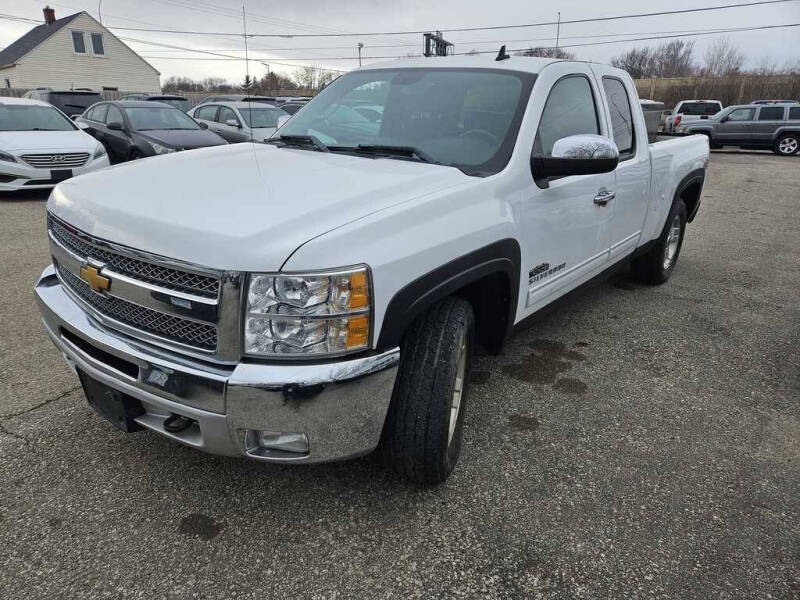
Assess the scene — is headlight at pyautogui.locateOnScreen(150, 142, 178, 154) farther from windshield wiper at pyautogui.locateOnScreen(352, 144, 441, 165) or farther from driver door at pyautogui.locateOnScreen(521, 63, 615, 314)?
driver door at pyautogui.locateOnScreen(521, 63, 615, 314)

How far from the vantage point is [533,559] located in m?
2.13

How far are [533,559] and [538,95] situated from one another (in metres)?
2.21

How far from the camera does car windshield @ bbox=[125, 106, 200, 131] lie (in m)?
10.0

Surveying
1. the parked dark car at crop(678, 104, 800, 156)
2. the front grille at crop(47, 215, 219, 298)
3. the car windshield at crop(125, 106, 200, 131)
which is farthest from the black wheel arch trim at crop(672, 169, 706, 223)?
the parked dark car at crop(678, 104, 800, 156)

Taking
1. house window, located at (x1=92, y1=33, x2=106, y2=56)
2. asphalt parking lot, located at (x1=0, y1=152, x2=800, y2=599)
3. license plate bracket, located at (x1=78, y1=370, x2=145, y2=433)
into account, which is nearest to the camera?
asphalt parking lot, located at (x1=0, y1=152, x2=800, y2=599)

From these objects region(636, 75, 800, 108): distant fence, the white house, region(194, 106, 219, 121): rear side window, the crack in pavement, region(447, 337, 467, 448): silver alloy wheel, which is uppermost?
the white house

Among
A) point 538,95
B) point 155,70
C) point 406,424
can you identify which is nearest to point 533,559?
point 406,424

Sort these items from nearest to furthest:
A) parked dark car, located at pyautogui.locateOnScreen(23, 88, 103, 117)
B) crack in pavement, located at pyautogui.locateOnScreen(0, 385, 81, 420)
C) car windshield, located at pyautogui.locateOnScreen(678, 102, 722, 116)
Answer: crack in pavement, located at pyautogui.locateOnScreen(0, 385, 81, 420), parked dark car, located at pyautogui.locateOnScreen(23, 88, 103, 117), car windshield, located at pyautogui.locateOnScreen(678, 102, 722, 116)

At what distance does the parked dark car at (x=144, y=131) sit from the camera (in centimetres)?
941

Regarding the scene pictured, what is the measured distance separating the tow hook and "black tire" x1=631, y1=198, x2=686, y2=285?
4.19 m

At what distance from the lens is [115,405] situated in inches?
86.0

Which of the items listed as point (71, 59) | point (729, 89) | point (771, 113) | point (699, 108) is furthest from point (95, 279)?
point (71, 59)

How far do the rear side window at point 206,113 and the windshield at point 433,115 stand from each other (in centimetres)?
1039

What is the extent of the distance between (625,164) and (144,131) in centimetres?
861
